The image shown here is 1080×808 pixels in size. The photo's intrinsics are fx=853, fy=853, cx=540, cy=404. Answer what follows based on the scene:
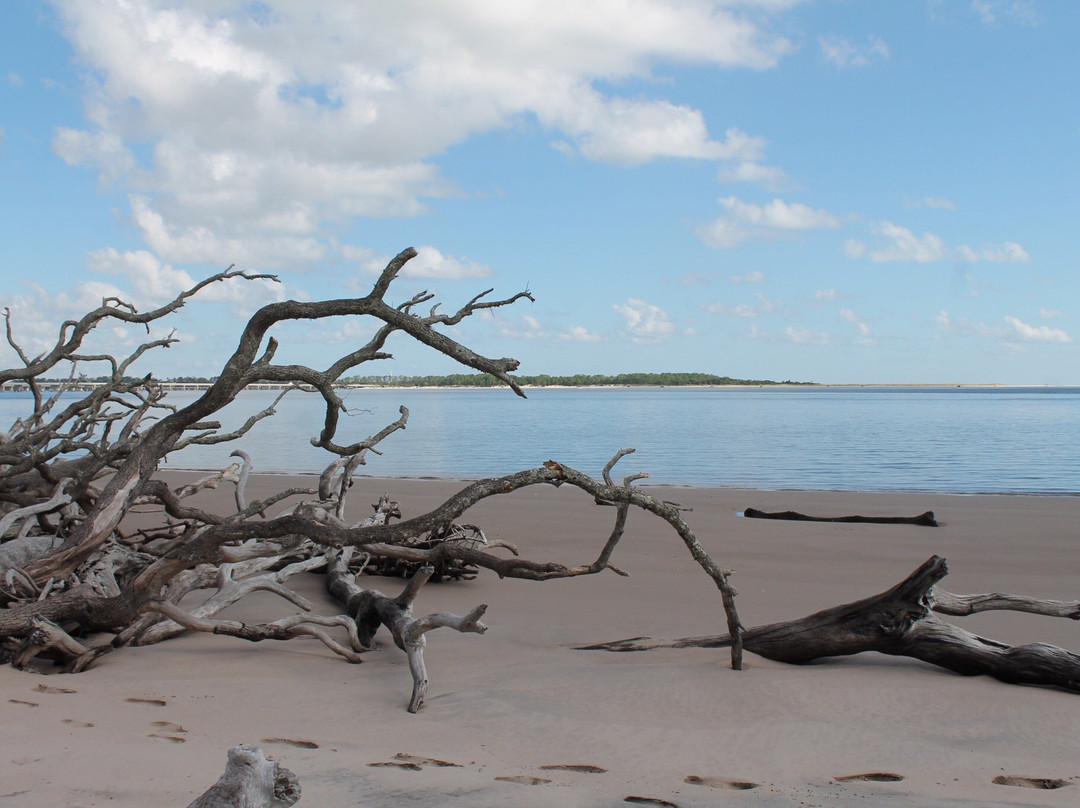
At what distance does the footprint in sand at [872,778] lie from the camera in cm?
322

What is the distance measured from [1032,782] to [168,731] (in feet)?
11.6

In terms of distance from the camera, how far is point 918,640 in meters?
4.66

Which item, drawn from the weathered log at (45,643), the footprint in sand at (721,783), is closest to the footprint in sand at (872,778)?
the footprint in sand at (721,783)

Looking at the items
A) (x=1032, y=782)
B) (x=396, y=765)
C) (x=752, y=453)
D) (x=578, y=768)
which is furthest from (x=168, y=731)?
(x=752, y=453)

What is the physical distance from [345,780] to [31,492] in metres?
5.41

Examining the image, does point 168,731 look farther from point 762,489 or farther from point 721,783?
point 762,489

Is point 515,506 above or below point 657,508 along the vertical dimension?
below

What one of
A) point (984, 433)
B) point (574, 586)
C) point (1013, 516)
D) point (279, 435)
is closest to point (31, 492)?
point (574, 586)

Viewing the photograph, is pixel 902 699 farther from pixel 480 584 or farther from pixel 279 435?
pixel 279 435

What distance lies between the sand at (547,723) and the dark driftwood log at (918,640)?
111mm

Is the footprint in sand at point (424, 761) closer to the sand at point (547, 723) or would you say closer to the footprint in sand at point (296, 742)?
the sand at point (547, 723)

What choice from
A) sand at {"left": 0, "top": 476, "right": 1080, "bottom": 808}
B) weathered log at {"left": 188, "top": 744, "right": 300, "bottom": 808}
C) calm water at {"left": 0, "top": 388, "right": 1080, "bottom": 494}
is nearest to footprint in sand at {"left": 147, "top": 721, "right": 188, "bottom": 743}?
sand at {"left": 0, "top": 476, "right": 1080, "bottom": 808}

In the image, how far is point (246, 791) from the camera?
2061 mm

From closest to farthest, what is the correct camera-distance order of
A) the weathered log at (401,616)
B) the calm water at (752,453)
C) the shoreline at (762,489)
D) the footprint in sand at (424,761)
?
1. the footprint in sand at (424,761)
2. the weathered log at (401,616)
3. the shoreline at (762,489)
4. the calm water at (752,453)
